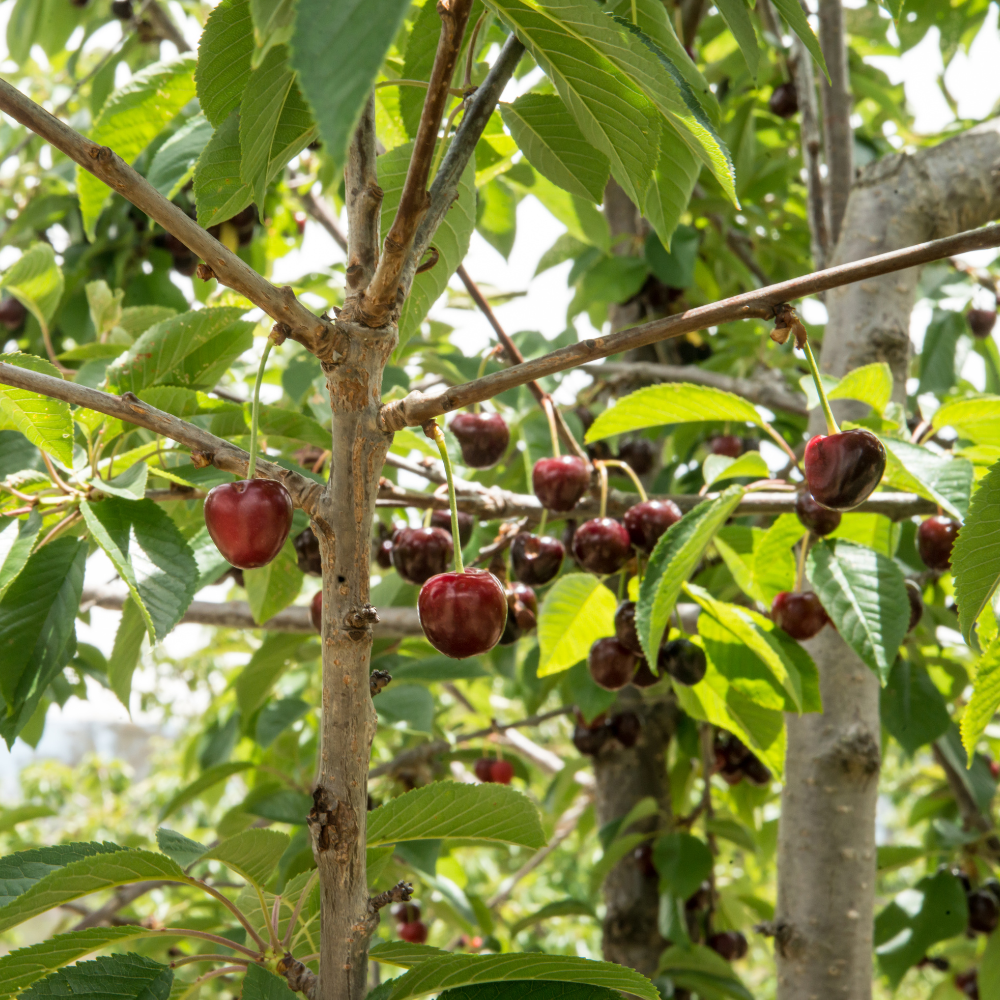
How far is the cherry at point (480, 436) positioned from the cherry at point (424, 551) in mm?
278

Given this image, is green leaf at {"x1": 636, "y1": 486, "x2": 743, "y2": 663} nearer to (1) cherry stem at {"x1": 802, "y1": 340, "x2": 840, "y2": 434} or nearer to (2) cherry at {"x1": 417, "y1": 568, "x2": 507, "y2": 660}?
(1) cherry stem at {"x1": 802, "y1": 340, "x2": 840, "y2": 434}

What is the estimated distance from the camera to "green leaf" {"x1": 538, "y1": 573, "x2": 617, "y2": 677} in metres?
1.59

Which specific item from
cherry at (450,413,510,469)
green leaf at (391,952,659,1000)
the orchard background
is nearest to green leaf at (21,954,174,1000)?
the orchard background

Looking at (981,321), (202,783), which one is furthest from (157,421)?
(981,321)

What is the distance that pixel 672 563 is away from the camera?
1.13 metres

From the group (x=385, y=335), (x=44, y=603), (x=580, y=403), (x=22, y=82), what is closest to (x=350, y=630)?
(x=385, y=335)

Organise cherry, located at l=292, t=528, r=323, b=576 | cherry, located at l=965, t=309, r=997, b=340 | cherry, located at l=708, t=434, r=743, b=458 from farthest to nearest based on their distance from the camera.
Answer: cherry, located at l=965, t=309, r=997, b=340, cherry, located at l=708, t=434, r=743, b=458, cherry, located at l=292, t=528, r=323, b=576

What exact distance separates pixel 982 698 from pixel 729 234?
2.19m

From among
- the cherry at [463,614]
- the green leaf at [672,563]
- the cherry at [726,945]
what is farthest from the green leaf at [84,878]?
the cherry at [726,945]

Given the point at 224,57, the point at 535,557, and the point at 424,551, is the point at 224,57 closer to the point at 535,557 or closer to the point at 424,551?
the point at 424,551

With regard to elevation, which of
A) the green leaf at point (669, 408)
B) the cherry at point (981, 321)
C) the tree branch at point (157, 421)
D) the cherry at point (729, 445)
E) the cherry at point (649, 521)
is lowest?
the tree branch at point (157, 421)

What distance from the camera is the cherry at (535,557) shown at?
1.62m

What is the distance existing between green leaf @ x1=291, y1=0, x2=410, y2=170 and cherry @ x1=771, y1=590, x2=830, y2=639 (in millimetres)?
1251

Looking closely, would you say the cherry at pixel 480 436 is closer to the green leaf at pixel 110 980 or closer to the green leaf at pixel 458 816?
the green leaf at pixel 458 816
